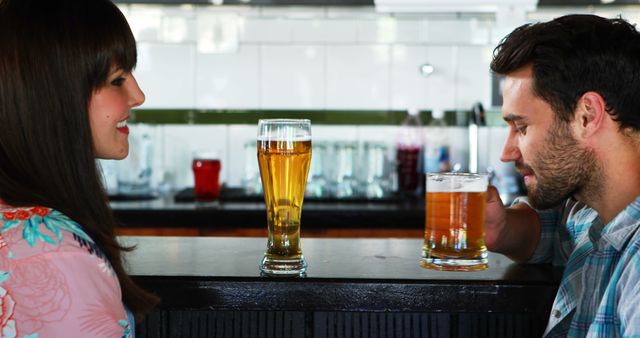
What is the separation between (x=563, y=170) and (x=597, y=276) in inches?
7.9

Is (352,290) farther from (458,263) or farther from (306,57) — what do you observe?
(306,57)

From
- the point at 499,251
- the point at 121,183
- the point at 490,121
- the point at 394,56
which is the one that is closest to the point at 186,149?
the point at 121,183

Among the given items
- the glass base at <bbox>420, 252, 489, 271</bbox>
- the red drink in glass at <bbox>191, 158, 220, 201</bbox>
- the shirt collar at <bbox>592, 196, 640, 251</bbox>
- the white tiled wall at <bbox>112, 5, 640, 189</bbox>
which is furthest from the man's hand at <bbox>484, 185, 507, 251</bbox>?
the white tiled wall at <bbox>112, 5, 640, 189</bbox>

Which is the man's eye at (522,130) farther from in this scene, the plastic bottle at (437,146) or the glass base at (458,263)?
the plastic bottle at (437,146)

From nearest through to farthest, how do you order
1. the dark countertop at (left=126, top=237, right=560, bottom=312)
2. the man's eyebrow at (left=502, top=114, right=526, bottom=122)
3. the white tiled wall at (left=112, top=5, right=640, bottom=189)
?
1. the dark countertop at (left=126, top=237, right=560, bottom=312)
2. the man's eyebrow at (left=502, top=114, right=526, bottom=122)
3. the white tiled wall at (left=112, top=5, right=640, bottom=189)

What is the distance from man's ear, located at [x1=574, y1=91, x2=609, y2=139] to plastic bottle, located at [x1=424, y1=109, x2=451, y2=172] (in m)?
2.05

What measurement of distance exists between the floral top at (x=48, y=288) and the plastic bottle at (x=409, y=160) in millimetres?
2513

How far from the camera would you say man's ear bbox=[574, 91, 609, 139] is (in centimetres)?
133

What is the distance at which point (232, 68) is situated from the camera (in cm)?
357

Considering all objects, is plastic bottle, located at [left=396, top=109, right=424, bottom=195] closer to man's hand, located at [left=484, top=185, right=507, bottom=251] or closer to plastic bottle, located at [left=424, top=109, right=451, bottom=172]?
plastic bottle, located at [left=424, top=109, right=451, bottom=172]

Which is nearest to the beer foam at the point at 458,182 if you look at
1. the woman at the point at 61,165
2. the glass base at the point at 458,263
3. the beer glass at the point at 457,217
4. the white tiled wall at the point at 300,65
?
→ the beer glass at the point at 457,217

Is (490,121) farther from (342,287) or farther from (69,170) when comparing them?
(69,170)

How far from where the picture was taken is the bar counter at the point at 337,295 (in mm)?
1240

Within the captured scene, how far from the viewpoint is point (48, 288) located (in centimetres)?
93
